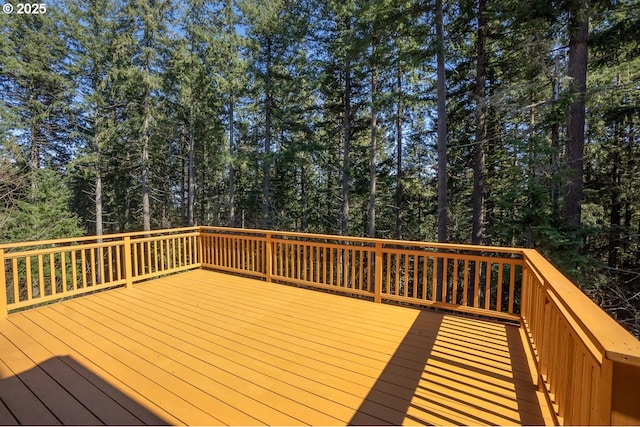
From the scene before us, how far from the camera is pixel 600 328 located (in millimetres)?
1117

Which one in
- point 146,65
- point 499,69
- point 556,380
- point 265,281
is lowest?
point 265,281

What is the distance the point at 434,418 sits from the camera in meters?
1.96

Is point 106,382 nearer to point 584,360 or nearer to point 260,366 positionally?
point 260,366

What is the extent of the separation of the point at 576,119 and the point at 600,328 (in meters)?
6.52

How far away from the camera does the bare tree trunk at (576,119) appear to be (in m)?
5.51

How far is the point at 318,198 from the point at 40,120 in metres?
12.2

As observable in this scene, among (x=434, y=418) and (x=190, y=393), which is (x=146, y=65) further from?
(x=434, y=418)

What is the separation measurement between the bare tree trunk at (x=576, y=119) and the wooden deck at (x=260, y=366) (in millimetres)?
3885

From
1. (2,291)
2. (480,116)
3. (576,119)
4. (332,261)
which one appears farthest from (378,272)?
(480,116)

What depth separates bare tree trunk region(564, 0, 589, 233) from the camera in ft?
18.1

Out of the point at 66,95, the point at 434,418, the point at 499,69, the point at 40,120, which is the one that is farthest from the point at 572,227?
the point at 40,120

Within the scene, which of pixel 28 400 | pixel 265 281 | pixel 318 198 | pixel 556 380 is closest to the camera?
pixel 556 380

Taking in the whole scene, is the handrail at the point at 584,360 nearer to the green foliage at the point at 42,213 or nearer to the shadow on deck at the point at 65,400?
the shadow on deck at the point at 65,400

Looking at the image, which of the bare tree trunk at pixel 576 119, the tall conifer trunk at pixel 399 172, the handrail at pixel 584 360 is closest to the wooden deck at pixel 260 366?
the handrail at pixel 584 360
